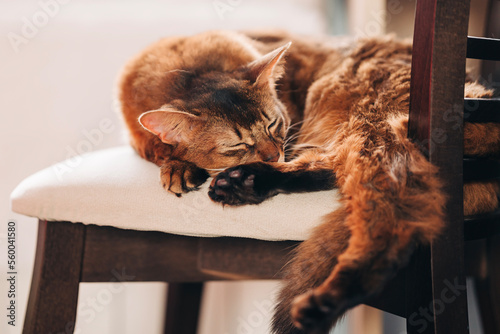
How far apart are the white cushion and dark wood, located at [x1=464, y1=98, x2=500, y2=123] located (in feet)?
0.86

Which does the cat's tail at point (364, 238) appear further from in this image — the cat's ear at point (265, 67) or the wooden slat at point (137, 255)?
the cat's ear at point (265, 67)

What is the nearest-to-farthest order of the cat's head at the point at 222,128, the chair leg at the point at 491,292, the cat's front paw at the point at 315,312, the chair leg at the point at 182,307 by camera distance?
the cat's front paw at the point at 315,312 → the cat's head at the point at 222,128 → the chair leg at the point at 491,292 → the chair leg at the point at 182,307

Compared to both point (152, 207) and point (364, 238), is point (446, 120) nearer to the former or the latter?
point (364, 238)

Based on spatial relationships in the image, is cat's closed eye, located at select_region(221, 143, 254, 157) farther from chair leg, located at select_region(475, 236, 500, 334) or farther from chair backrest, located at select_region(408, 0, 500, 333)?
chair leg, located at select_region(475, 236, 500, 334)

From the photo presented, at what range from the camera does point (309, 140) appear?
39.8 inches

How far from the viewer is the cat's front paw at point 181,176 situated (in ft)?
2.59

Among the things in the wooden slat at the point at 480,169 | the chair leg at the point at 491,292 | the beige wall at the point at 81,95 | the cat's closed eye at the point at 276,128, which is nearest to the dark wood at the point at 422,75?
the wooden slat at the point at 480,169

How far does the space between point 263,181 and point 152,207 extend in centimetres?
22

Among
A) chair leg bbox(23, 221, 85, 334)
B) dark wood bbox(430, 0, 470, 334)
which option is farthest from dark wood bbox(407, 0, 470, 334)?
chair leg bbox(23, 221, 85, 334)

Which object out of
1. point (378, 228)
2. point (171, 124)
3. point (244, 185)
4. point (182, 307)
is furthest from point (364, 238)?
point (182, 307)

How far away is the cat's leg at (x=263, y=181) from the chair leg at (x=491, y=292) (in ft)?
1.87

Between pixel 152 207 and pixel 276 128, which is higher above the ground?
pixel 276 128

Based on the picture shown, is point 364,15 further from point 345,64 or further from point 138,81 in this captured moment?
point 138,81

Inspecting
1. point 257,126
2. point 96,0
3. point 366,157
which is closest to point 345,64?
point 257,126
